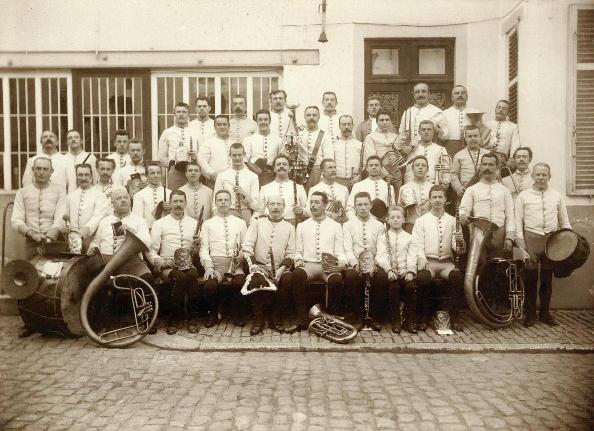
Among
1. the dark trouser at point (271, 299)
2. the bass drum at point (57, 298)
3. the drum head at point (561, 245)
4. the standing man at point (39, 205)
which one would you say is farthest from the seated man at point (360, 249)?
the standing man at point (39, 205)

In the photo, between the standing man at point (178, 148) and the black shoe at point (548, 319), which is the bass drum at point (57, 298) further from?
the black shoe at point (548, 319)

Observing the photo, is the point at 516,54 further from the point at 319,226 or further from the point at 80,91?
the point at 80,91

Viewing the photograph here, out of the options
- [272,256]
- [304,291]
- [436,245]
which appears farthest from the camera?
[436,245]

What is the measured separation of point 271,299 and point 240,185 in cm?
181

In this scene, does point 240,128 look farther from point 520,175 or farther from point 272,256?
point 520,175

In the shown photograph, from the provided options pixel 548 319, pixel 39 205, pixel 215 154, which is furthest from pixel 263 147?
pixel 548 319

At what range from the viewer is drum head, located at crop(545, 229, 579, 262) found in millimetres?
7938

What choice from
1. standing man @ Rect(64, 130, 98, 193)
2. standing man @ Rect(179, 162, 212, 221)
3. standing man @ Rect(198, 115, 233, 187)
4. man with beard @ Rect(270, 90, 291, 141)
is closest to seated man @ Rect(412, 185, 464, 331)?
man with beard @ Rect(270, 90, 291, 141)

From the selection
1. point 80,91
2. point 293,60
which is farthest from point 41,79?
point 293,60

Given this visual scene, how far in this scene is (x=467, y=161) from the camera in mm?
8945

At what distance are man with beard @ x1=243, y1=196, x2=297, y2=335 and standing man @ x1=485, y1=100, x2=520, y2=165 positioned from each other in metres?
3.09

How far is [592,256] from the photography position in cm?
904

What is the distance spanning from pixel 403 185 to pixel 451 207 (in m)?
0.74

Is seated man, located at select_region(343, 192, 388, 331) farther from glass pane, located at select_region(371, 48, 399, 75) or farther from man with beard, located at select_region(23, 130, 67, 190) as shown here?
man with beard, located at select_region(23, 130, 67, 190)
